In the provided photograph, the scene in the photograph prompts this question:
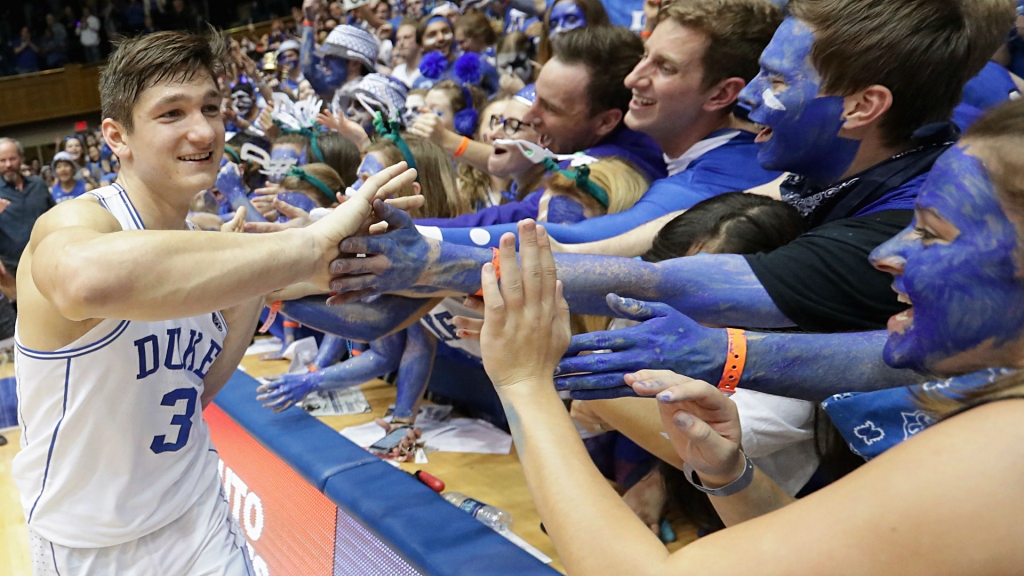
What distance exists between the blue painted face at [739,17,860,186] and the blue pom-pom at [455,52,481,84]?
3.56m

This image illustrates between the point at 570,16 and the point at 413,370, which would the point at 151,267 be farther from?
the point at 570,16

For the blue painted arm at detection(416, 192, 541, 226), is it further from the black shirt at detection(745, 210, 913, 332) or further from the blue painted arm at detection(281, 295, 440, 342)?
the black shirt at detection(745, 210, 913, 332)

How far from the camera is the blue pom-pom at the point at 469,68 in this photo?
5.22 meters

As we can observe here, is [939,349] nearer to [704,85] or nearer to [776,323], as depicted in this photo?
[776,323]

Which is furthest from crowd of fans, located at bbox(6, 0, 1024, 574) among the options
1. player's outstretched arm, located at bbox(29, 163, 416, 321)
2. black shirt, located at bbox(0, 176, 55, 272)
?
black shirt, located at bbox(0, 176, 55, 272)

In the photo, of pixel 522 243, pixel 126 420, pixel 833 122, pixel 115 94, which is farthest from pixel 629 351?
pixel 115 94

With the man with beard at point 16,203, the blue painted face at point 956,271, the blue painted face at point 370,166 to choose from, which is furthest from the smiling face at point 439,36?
the blue painted face at point 956,271

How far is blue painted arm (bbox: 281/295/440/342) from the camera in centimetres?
265

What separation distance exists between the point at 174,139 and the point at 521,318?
3.14ft

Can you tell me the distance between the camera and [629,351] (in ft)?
4.68

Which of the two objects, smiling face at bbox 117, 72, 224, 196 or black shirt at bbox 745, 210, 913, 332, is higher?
smiling face at bbox 117, 72, 224, 196

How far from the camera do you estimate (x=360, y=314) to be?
104 inches

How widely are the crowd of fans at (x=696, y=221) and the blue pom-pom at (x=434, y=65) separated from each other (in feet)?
6.06

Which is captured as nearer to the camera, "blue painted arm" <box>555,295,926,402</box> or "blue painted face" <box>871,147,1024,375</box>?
"blue painted face" <box>871,147,1024,375</box>
